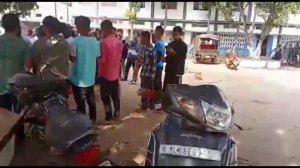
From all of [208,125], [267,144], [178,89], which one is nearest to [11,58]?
[178,89]

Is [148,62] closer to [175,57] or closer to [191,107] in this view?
[175,57]

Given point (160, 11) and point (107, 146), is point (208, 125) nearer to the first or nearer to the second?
point (107, 146)

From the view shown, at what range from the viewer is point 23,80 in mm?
3357

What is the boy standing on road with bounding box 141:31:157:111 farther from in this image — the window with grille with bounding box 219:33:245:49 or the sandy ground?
the window with grille with bounding box 219:33:245:49

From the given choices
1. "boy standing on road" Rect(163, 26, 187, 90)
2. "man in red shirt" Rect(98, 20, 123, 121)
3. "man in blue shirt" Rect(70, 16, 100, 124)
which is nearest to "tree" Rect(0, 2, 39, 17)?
"man in blue shirt" Rect(70, 16, 100, 124)

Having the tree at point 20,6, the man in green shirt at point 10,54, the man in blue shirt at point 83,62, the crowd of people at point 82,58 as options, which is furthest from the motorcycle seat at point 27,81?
the man in blue shirt at point 83,62

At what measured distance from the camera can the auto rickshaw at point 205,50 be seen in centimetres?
2452

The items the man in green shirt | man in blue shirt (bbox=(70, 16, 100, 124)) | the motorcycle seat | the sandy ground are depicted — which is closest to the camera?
the motorcycle seat

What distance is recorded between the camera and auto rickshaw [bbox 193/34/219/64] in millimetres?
24525

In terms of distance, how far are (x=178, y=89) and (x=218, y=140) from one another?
1.27ft

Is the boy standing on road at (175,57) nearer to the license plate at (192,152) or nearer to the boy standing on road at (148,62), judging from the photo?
the boy standing on road at (148,62)

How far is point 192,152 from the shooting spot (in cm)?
212

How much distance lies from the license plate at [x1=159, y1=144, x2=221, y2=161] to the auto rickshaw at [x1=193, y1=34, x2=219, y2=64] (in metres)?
22.5

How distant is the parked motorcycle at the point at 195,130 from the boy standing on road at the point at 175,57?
172 inches
